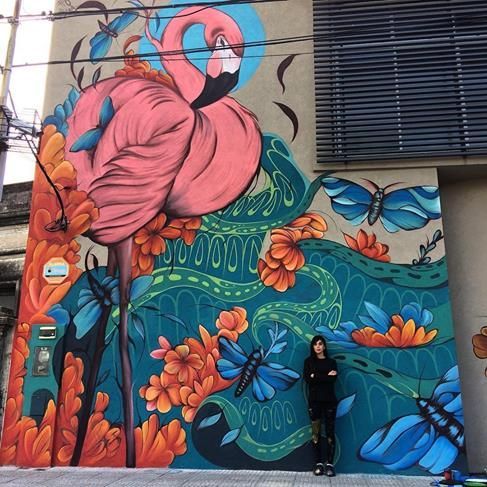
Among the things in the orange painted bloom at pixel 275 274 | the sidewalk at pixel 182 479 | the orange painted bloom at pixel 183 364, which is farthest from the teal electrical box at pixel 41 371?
the orange painted bloom at pixel 275 274

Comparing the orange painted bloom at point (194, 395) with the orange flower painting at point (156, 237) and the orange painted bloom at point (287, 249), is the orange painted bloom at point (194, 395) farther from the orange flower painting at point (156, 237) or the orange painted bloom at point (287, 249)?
the orange painted bloom at point (287, 249)

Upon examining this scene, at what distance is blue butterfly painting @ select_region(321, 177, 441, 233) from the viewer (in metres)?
7.44

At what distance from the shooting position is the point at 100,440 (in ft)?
23.8

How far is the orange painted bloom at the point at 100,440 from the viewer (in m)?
7.17

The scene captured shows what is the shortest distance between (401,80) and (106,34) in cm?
504

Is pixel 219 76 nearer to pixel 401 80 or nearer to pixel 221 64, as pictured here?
pixel 221 64

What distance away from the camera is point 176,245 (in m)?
7.82

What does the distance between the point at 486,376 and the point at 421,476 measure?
1.75 meters

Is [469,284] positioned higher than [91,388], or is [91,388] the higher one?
[469,284]

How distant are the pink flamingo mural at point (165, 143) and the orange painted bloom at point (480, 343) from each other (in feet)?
13.2

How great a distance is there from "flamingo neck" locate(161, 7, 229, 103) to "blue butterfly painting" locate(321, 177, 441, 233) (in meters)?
2.76

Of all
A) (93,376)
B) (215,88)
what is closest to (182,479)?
(93,376)

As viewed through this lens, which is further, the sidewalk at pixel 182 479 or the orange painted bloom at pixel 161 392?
the orange painted bloom at pixel 161 392

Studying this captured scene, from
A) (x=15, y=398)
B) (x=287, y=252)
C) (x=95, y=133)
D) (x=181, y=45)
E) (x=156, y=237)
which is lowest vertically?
(x=15, y=398)
